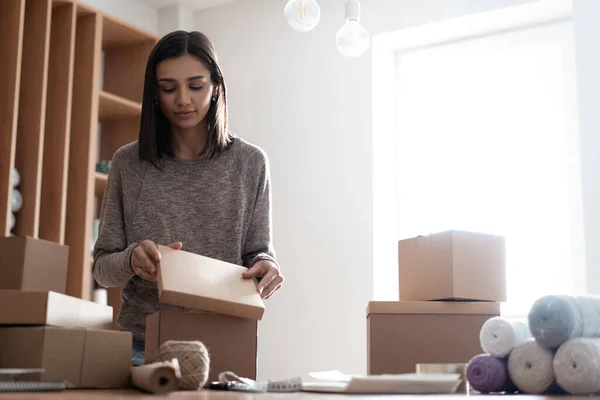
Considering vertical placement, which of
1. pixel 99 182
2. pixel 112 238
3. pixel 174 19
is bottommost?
pixel 112 238

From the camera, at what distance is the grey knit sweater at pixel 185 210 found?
5.84 ft

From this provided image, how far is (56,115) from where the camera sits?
3.44m

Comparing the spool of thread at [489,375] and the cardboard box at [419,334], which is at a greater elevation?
the cardboard box at [419,334]

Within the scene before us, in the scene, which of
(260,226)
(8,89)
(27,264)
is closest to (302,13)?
(260,226)

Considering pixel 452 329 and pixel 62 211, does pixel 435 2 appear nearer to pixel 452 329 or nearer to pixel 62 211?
pixel 62 211

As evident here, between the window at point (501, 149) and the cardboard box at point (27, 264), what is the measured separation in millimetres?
2358

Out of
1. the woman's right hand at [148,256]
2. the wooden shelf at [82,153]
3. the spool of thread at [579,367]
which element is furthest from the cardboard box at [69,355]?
the wooden shelf at [82,153]

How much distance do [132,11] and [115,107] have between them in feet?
1.93

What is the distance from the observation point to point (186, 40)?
182 cm

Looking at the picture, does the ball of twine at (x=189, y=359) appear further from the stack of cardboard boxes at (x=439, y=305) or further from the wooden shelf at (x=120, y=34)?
the wooden shelf at (x=120, y=34)

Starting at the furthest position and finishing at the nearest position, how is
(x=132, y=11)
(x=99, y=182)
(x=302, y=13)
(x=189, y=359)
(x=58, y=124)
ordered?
(x=132, y=11), (x=99, y=182), (x=58, y=124), (x=302, y=13), (x=189, y=359)

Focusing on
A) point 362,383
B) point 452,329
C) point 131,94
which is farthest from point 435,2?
point 362,383

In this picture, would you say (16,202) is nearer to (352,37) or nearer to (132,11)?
(132,11)

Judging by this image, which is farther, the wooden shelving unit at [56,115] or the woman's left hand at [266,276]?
the wooden shelving unit at [56,115]
